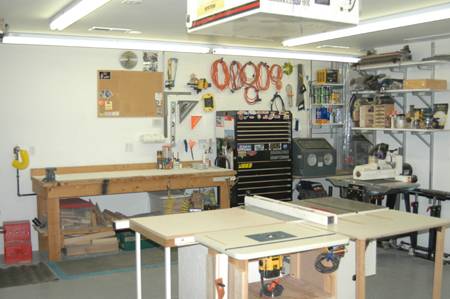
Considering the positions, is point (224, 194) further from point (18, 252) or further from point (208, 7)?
point (208, 7)

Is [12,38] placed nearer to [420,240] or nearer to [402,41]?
[402,41]

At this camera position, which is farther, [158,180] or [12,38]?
[158,180]

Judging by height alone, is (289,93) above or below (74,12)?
below

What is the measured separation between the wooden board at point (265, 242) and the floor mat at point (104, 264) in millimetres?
2588

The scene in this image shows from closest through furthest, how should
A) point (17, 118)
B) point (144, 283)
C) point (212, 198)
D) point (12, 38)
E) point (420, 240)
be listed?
point (144, 283)
point (12, 38)
point (17, 118)
point (420, 240)
point (212, 198)

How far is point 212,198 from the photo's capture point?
7.11 metres

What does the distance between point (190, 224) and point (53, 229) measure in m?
2.70

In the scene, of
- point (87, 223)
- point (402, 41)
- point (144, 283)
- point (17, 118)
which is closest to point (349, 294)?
point (144, 283)

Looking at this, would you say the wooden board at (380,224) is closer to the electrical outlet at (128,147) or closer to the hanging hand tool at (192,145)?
the hanging hand tool at (192,145)

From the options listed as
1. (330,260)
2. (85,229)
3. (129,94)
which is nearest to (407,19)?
(330,260)

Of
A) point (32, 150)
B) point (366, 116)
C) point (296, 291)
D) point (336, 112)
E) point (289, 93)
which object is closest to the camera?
point (296, 291)

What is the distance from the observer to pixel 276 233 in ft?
11.0

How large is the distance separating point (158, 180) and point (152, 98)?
47.7 inches

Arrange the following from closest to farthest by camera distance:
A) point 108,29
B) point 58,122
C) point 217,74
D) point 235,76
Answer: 1. point 108,29
2. point 58,122
3. point 217,74
4. point 235,76
